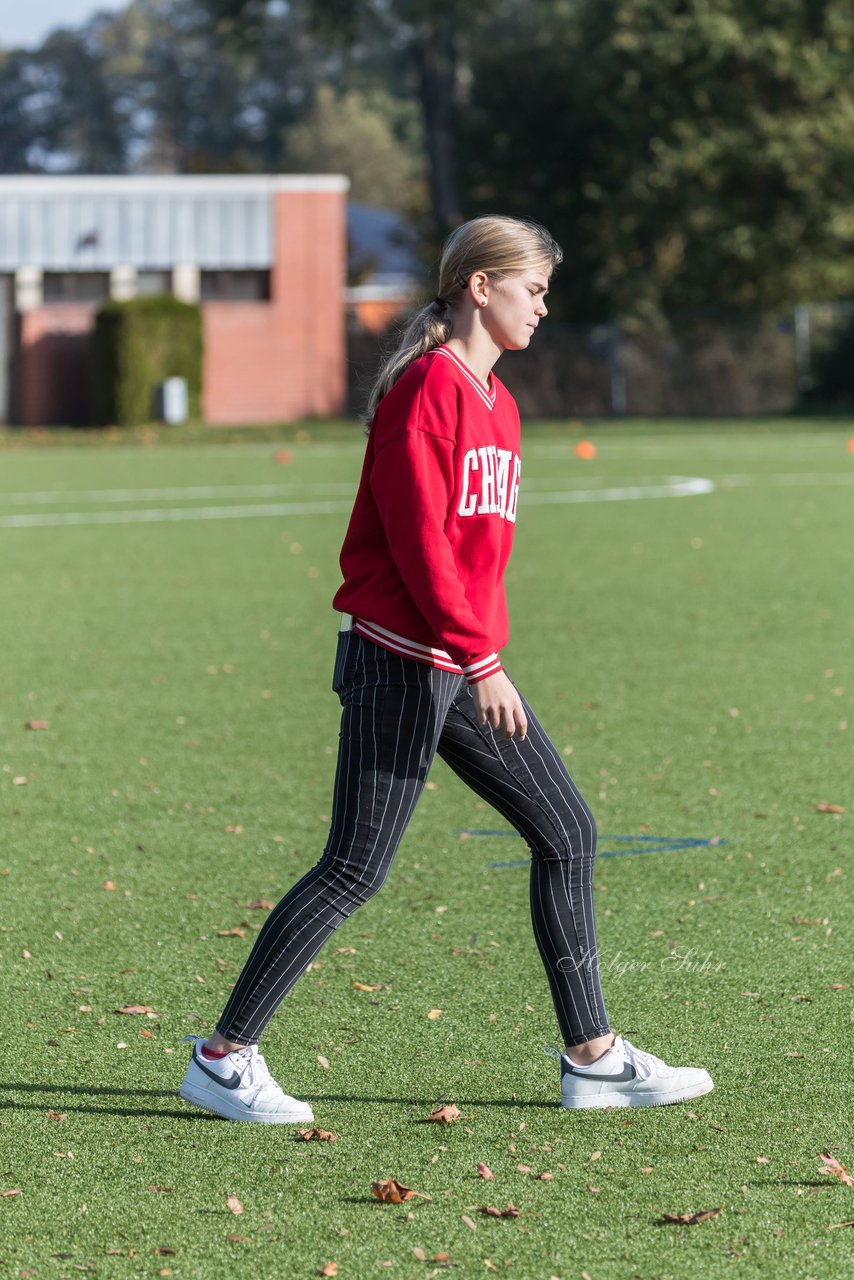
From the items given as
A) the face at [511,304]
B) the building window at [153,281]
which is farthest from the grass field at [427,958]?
the building window at [153,281]

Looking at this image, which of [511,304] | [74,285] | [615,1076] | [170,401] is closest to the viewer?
[511,304]

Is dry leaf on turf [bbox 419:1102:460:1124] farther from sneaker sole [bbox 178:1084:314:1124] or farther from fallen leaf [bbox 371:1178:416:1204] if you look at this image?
fallen leaf [bbox 371:1178:416:1204]

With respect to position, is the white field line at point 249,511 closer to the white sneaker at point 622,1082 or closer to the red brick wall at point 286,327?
the white sneaker at point 622,1082

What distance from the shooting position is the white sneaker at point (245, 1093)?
13.3ft

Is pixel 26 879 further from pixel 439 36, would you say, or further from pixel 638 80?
pixel 439 36

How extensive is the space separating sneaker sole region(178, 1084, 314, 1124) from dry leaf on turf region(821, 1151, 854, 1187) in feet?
3.60

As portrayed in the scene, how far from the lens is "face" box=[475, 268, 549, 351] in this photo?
390 cm

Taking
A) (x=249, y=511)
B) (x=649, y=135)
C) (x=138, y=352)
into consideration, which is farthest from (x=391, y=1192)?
(x=649, y=135)

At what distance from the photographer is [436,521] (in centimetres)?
373

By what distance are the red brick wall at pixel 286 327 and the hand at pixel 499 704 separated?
4081cm

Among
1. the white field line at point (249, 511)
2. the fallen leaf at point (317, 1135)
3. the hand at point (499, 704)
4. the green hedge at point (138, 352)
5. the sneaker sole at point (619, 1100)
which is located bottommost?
the fallen leaf at point (317, 1135)

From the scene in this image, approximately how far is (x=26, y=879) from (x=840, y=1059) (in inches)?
114

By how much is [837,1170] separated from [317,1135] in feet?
3.56

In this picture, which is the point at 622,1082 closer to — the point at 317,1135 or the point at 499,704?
the point at 317,1135
